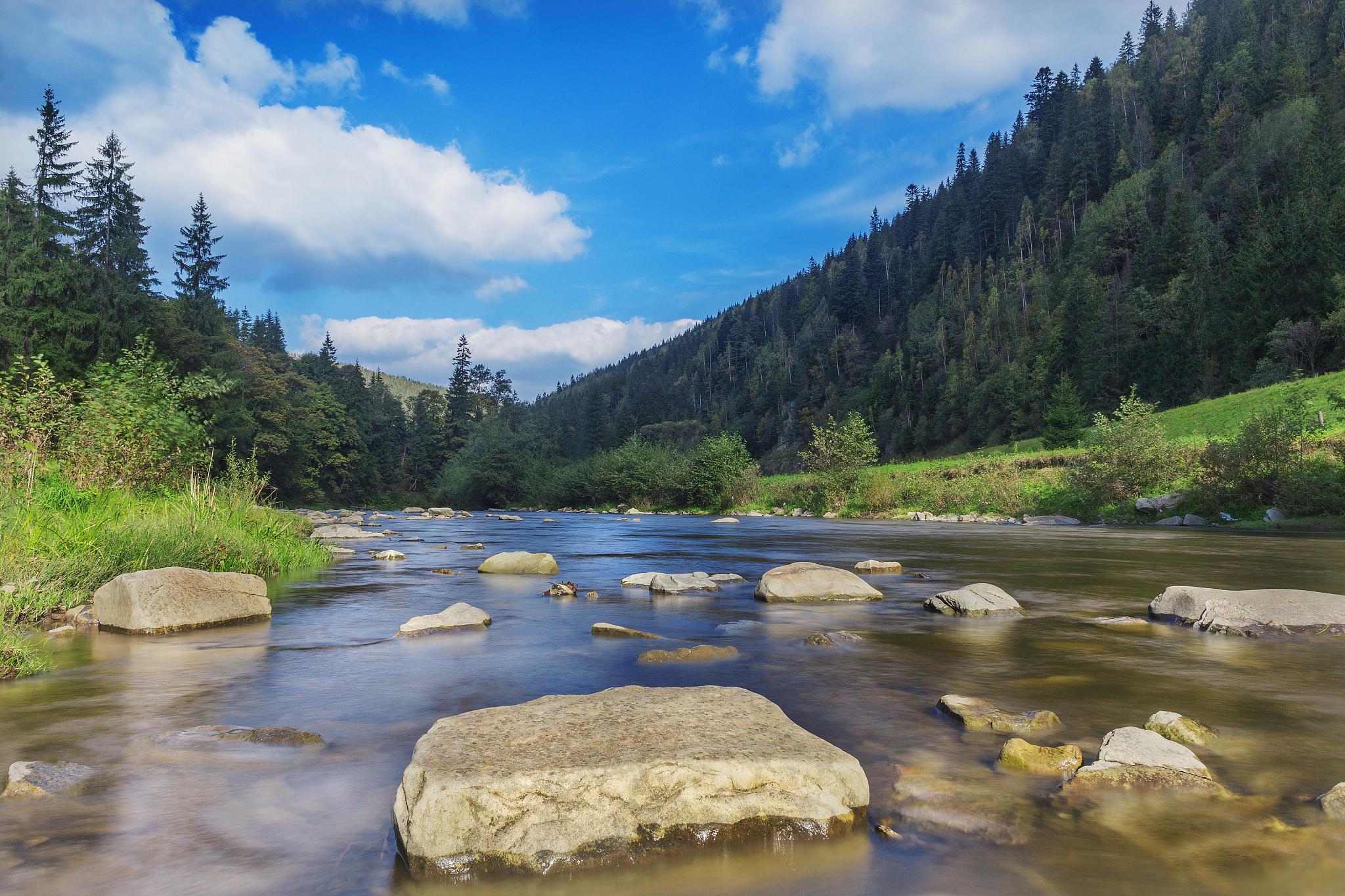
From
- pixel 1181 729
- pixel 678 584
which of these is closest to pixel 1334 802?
pixel 1181 729

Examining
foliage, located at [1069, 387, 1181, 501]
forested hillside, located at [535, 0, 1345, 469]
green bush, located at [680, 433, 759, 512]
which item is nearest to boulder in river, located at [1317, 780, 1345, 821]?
foliage, located at [1069, 387, 1181, 501]

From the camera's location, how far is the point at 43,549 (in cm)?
972

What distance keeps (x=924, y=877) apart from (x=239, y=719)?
5.66 meters

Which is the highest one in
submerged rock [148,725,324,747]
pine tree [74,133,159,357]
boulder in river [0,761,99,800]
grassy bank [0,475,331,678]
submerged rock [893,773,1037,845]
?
pine tree [74,133,159,357]

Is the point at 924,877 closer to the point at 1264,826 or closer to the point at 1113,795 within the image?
the point at 1113,795

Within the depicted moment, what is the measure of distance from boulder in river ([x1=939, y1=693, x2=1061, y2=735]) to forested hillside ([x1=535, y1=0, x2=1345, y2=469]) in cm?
6220

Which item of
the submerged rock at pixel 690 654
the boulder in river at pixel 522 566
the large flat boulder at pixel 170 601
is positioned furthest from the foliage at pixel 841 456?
the large flat boulder at pixel 170 601

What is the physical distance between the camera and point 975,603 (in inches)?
430

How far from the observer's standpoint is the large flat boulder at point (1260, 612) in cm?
911

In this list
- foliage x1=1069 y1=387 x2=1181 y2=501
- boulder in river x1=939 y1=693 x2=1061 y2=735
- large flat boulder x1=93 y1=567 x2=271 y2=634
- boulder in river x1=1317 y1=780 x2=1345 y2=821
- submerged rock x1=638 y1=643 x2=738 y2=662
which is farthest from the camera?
foliage x1=1069 y1=387 x2=1181 y2=501

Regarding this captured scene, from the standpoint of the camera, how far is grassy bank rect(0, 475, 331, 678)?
341 inches

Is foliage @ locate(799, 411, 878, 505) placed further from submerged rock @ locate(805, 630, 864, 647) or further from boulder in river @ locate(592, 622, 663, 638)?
boulder in river @ locate(592, 622, 663, 638)

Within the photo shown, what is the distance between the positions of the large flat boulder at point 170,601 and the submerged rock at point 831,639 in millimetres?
8203

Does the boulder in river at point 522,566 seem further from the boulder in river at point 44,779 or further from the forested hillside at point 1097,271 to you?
the forested hillside at point 1097,271
